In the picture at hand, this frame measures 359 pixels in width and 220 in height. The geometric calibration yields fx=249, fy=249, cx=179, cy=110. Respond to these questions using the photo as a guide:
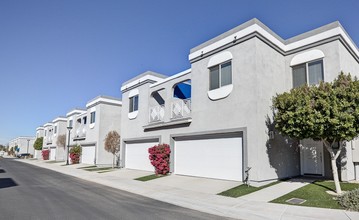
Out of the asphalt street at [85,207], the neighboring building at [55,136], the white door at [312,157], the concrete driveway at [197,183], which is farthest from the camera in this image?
the neighboring building at [55,136]

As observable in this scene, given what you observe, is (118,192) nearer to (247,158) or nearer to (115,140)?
(247,158)

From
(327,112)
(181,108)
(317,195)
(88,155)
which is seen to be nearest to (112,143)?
(88,155)

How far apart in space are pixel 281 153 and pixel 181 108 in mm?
6991

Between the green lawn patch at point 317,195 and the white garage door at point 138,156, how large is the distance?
450 inches

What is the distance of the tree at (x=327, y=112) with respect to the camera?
369 inches

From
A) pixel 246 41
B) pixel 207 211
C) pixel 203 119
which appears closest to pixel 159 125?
pixel 203 119

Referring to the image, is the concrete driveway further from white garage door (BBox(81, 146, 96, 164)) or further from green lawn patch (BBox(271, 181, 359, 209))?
white garage door (BBox(81, 146, 96, 164))

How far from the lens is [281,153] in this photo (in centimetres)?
1339

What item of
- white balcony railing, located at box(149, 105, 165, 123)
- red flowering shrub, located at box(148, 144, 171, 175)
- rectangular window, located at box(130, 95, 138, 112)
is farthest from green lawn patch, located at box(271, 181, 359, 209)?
rectangular window, located at box(130, 95, 138, 112)

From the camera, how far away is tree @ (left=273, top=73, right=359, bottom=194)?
9.38m

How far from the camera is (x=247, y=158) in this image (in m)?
12.3

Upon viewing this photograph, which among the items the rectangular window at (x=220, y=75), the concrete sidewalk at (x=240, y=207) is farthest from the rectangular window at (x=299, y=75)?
the concrete sidewalk at (x=240, y=207)

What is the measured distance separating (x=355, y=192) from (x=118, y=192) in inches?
377

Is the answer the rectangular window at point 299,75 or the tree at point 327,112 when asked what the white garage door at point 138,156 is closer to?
the rectangular window at point 299,75
